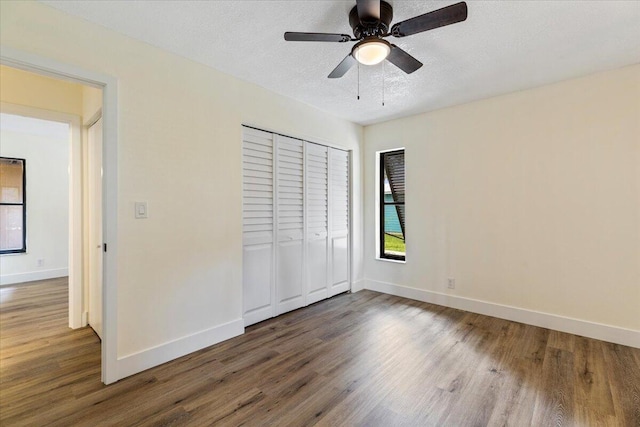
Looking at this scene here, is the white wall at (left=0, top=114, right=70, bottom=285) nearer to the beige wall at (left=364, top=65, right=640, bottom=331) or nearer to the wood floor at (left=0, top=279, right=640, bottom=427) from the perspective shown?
the wood floor at (left=0, top=279, right=640, bottom=427)

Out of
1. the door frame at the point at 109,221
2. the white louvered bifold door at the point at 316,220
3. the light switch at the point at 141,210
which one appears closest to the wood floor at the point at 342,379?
the door frame at the point at 109,221

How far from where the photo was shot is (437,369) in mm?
2215

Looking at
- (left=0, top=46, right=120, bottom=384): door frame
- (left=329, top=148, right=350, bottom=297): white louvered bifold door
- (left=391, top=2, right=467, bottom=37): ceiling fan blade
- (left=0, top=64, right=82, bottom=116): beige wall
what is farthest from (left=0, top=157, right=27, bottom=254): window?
(left=391, top=2, right=467, bottom=37): ceiling fan blade

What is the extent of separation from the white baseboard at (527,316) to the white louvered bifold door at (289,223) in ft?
4.67

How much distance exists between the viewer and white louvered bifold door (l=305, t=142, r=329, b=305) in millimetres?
3641

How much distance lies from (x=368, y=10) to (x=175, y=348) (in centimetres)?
276

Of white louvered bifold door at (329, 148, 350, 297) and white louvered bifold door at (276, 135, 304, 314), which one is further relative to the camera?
white louvered bifold door at (329, 148, 350, 297)

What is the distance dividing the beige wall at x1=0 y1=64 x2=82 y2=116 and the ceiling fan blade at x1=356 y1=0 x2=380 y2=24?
3.03 metres

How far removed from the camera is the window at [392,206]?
414cm

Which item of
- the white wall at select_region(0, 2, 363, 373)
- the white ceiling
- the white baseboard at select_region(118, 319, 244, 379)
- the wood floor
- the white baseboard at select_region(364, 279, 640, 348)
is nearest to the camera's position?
the wood floor

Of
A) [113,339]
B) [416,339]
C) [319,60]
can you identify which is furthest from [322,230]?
[113,339]

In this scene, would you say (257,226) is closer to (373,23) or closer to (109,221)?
(109,221)

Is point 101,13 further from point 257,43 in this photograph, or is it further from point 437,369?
point 437,369

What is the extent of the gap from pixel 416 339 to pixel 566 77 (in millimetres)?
2837
